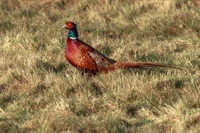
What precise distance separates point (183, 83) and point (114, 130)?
1469 millimetres

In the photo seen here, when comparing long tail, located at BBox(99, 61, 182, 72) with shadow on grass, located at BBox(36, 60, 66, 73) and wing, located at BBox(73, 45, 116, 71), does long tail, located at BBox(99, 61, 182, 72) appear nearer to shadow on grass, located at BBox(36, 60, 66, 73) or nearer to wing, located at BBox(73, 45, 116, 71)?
wing, located at BBox(73, 45, 116, 71)

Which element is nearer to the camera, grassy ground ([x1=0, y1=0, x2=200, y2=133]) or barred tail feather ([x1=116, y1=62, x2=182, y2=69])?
grassy ground ([x1=0, y1=0, x2=200, y2=133])

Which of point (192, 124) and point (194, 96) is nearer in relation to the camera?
point (192, 124)

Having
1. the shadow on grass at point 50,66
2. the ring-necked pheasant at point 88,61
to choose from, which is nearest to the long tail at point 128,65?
the ring-necked pheasant at point 88,61

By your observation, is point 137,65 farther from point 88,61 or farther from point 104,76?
point 88,61

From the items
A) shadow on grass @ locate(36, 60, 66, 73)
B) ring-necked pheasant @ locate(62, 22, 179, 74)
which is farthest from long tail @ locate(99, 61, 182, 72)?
shadow on grass @ locate(36, 60, 66, 73)

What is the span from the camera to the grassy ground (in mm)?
5312

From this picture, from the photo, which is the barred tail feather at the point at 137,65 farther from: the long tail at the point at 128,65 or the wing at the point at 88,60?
the wing at the point at 88,60

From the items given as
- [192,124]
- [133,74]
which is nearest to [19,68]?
[133,74]

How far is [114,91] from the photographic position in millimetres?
6047

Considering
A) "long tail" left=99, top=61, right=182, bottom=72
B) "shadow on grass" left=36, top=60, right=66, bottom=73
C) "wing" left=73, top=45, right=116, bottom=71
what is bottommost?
"shadow on grass" left=36, top=60, right=66, bottom=73

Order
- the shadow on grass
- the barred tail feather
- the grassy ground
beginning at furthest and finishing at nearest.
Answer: the shadow on grass < the barred tail feather < the grassy ground

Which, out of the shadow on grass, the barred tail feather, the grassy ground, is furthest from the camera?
the shadow on grass

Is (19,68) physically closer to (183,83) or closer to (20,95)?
(20,95)
